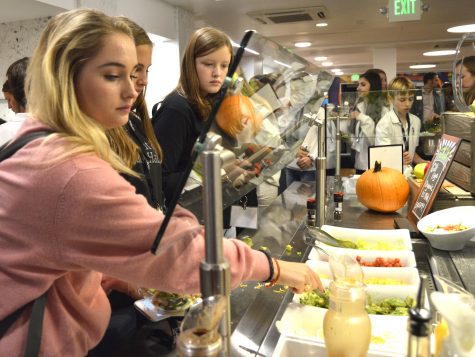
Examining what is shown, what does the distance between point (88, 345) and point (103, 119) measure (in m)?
0.51

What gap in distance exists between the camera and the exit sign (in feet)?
15.9

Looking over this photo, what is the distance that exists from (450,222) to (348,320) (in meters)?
1.16

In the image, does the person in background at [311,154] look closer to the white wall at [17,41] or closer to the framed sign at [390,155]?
→ the framed sign at [390,155]

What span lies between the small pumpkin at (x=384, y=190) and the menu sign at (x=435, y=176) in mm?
176

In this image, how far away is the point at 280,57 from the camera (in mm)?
1031

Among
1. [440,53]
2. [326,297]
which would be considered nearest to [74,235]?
[326,297]

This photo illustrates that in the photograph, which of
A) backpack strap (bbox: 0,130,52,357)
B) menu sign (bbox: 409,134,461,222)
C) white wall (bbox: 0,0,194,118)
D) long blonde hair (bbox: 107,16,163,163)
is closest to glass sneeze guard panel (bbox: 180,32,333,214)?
backpack strap (bbox: 0,130,52,357)

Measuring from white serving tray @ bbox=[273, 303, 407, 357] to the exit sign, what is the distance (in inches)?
174

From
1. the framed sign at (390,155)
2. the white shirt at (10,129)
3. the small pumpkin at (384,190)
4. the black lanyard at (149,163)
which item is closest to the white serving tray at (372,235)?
the small pumpkin at (384,190)

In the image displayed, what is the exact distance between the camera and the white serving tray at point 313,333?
1.01m

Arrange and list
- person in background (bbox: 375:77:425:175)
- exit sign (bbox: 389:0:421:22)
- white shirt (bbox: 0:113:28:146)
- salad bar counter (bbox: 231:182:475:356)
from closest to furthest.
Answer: salad bar counter (bbox: 231:182:475:356) → white shirt (bbox: 0:113:28:146) → person in background (bbox: 375:77:425:175) → exit sign (bbox: 389:0:421:22)

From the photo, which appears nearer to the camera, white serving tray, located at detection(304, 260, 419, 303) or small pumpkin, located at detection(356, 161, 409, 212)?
white serving tray, located at detection(304, 260, 419, 303)

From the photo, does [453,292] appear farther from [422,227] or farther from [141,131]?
[141,131]

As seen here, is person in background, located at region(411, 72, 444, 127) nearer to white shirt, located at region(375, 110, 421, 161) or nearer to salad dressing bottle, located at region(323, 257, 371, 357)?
white shirt, located at region(375, 110, 421, 161)
